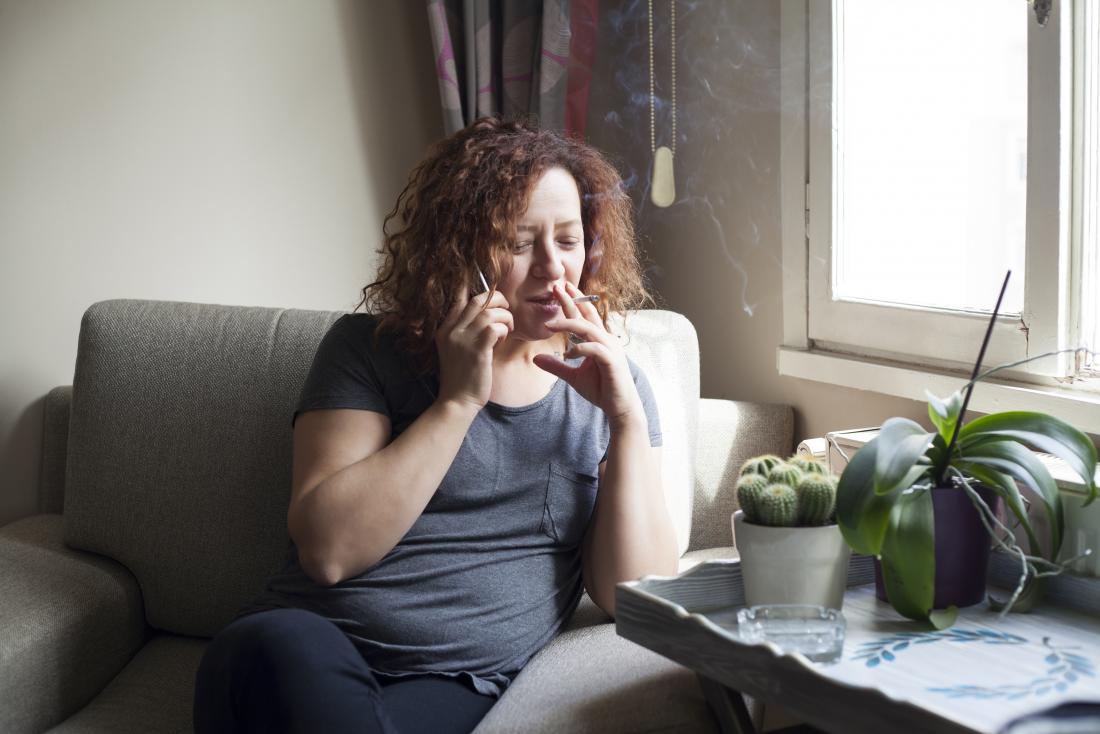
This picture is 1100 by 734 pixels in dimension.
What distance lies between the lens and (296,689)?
1.22 metres

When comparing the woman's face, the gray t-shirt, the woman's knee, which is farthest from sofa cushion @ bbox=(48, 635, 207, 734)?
the woman's face

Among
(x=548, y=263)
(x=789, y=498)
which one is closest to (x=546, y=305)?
(x=548, y=263)

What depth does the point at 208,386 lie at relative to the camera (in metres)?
1.86

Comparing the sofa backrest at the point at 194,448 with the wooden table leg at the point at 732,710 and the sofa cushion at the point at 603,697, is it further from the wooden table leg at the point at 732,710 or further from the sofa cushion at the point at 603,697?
the wooden table leg at the point at 732,710

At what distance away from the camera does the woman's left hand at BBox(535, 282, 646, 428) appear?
59.0 inches

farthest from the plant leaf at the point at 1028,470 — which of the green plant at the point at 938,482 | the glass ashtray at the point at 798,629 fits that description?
the glass ashtray at the point at 798,629

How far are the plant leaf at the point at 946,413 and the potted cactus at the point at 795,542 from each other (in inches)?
5.5

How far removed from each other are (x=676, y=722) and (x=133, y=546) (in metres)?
1.01

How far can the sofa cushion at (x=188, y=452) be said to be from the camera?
1.81 metres

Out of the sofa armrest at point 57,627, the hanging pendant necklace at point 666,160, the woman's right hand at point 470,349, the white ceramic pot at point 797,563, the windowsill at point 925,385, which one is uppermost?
the hanging pendant necklace at point 666,160

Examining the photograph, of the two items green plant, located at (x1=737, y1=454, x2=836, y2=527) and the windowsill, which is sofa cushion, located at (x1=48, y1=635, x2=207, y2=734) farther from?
the windowsill

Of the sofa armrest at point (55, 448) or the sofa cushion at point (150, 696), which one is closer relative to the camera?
the sofa cushion at point (150, 696)

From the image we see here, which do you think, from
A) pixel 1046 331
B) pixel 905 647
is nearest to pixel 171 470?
pixel 905 647

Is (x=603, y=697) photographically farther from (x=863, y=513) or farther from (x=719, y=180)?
(x=719, y=180)
